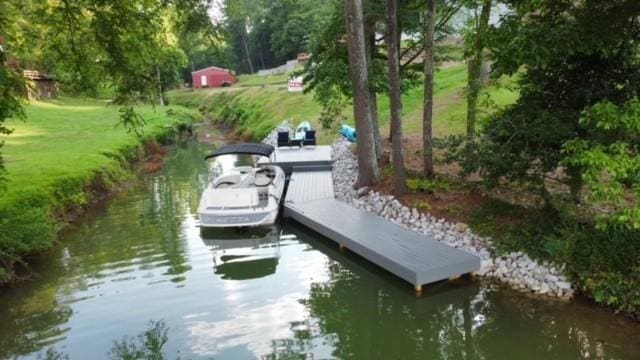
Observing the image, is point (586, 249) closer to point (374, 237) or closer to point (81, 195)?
point (374, 237)

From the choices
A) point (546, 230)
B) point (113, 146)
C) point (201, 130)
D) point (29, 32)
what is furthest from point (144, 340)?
point (201, 130)

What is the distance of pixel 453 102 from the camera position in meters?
21.6

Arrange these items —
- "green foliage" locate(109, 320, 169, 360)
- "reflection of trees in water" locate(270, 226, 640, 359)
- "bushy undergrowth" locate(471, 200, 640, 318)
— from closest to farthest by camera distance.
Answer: "reflection of trees in water" locate(270, 226, 640, 359) → "green foliage" locate(109, 320, 169, 360) → "bushy undergrowth" locate(471, 200, 640, 318)

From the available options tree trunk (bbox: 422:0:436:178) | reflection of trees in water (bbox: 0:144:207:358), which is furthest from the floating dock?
reflection of trees in water (bbox: 0:144:207:358)

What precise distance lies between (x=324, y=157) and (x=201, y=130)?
23.6 metres

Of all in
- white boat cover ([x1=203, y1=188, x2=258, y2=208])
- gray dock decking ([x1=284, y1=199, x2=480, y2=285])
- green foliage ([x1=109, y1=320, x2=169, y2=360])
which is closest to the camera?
green foliage ([x1=109, y1=320, x2=169, y2=360])

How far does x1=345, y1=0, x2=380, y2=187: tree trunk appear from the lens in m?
12.3

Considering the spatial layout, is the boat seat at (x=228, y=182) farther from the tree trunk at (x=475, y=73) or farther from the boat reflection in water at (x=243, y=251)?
the tree trunk at (x=475, y=73)

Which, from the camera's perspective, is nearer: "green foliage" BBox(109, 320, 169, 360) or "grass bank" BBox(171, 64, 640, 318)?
"green foliage" BBox(109, 320, 169, 360)

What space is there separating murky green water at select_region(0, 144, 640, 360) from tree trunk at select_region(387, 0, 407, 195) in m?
2.49

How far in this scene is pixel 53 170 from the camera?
15.3 metres

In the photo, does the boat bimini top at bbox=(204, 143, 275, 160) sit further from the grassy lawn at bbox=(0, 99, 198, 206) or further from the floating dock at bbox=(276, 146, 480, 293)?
the grassy lawn at bbox=(0, 99, 198, 206)

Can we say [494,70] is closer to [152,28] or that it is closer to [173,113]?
[152,28]

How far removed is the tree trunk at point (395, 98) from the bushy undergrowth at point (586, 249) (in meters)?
2.86
